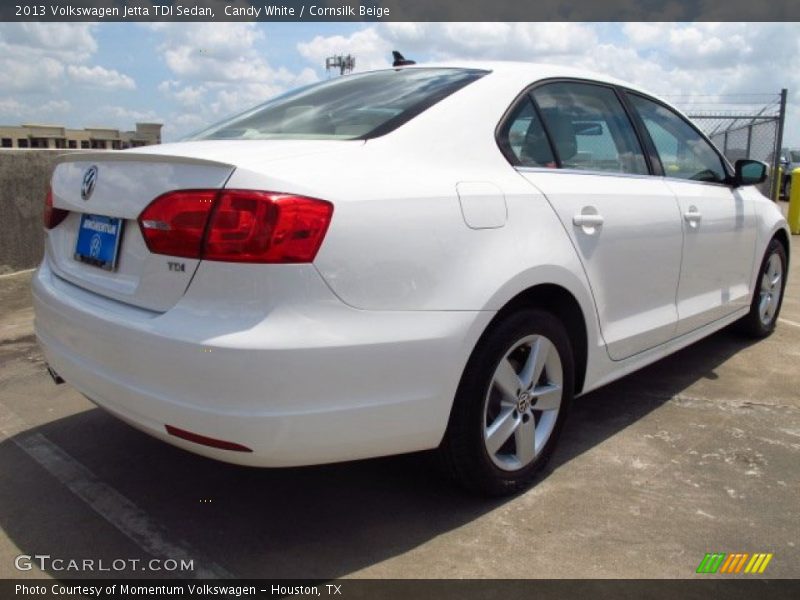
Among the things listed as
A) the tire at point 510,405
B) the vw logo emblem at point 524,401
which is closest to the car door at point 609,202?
the tire at point 510,405

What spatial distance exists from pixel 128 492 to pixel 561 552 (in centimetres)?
166

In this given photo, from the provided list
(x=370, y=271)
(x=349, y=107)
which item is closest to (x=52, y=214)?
(x=349, y=107)

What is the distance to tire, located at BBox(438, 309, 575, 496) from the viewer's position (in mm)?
2443

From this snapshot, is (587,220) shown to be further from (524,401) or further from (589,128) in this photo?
(524,401)

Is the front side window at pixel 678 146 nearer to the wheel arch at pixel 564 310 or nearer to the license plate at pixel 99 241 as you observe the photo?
the wheel arch at pixel 564 310

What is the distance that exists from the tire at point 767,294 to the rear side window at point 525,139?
8.26ft

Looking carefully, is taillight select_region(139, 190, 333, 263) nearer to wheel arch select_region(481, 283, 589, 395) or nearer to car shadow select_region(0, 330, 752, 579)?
wheel arch select_region(481, 283, 589, 395)

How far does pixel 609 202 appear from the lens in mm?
3021

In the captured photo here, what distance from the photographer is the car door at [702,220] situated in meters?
3.63

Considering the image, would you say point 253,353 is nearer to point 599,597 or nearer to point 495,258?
point 495,258

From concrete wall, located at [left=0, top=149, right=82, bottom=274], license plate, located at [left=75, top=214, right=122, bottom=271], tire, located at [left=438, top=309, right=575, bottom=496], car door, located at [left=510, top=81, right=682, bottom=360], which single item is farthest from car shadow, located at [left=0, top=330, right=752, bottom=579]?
concrete wall, located at [left=0, top=149, right=82, bottom=274]

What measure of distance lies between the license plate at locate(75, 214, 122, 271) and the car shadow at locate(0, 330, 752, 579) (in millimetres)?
941

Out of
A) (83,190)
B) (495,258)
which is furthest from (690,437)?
(83,190)

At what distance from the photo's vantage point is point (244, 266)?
1993 mm
